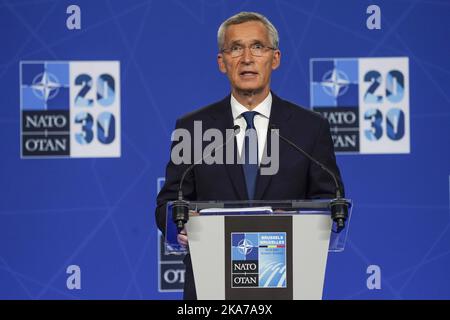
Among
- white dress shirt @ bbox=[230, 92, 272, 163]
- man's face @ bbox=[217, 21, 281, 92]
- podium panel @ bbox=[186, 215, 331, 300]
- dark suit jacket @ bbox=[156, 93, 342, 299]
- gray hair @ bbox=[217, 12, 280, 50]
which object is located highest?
gray hair @ bbox=[217, 12, 280, 50]

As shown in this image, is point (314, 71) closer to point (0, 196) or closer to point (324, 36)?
point (324, 36)

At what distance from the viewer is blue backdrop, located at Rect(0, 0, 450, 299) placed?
4.43 m

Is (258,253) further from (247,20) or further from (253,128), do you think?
(247,20)

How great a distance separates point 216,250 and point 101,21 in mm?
2324

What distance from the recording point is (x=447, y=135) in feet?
14.7

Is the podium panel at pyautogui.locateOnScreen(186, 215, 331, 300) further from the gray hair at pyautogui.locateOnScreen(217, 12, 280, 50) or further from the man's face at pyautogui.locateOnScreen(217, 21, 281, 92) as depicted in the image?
the gray hair at pyautogui.locateOnScreen(217, 12, 280, 50)

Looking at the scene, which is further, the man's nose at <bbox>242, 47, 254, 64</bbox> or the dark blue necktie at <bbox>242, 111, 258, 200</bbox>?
the man's nose at <bbox>242, 47, 254, 64</bbox>

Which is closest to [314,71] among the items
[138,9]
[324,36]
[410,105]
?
[324,36]

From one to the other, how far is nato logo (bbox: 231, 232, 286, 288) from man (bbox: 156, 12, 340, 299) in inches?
18.4

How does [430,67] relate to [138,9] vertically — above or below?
below

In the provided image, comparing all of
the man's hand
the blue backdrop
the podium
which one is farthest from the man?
the blue backdrop

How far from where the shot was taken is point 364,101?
4.46 m

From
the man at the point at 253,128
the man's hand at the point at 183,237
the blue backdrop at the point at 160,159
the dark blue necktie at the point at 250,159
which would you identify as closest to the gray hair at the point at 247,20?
the man at the point at 253,128

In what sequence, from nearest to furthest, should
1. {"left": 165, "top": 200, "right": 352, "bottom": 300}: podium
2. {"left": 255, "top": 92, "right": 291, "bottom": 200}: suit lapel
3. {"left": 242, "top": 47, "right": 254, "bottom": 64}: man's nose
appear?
{"left": 165, "top": 200, "right": 352, "bottom": 300}: podium < {"left": 255, "top": 92, "right": 291, "bottom": 200}: suit lapel < {"left": 242, "top": 47, "right": 254, "bottom": 64}: man's nose
